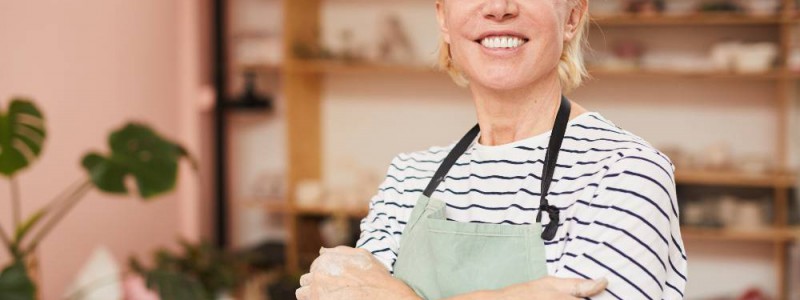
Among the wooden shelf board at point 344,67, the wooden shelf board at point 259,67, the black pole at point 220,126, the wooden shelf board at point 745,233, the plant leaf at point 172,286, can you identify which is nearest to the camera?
the plant leaf at point 172,286

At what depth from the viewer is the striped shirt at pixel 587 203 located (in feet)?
3.16

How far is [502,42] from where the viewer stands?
1.09m

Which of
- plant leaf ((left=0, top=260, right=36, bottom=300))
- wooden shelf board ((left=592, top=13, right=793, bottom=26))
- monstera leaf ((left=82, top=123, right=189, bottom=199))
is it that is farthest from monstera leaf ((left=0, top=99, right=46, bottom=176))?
wooden shelf board ((left=592, top=13, right=793, bottom=26))

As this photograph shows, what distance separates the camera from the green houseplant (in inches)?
103

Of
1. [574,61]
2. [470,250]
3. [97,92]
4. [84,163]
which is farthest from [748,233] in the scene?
[470,250]

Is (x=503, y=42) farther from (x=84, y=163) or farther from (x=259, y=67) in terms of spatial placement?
(x=259, y=67)

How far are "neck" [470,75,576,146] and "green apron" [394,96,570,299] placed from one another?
0.06 ft

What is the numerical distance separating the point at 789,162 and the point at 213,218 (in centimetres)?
283

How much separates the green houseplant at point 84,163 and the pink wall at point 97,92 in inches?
21.3

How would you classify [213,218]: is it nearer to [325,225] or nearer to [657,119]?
[325,225]

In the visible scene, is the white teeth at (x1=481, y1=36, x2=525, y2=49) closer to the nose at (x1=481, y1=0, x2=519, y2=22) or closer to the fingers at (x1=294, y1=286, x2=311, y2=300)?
the nose at (x1=481, y1=0, x2=519, y2=22)

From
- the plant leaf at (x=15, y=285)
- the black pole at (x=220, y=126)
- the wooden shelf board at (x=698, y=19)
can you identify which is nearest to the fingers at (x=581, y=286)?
the plant leaf at (x=15, y=285)

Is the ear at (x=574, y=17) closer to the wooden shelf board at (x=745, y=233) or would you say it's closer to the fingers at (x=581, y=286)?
the fingers at (x=581, y=286)

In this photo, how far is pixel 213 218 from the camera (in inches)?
187
